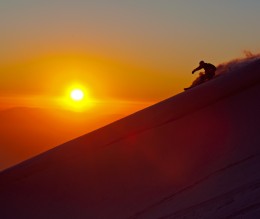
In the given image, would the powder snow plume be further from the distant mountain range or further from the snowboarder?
the distant mountain range

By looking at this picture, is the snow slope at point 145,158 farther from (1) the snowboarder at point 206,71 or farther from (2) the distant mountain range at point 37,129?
(2) the distant mountain range at point 37,129

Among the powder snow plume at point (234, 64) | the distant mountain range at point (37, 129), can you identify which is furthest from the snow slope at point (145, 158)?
the distant mountain range at point (37, 129)

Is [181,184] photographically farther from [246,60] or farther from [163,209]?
[246,60]

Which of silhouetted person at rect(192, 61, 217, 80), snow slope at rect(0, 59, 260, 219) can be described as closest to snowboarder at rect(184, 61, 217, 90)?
silhouetted person at rect(192, 61, 217, 80)

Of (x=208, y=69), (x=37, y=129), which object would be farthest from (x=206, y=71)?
(x=37, y=129)

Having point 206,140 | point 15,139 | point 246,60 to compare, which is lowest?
point 206,140

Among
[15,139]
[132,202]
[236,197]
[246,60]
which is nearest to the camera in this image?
[236,197]

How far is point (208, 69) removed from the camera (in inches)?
268

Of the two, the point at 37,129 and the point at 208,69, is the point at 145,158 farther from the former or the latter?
the point at 37,129

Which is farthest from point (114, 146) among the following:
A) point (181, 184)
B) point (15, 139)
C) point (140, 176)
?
point (15, 139)

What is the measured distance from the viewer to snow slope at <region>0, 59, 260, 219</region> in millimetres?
4922

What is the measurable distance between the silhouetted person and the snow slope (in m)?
1.39

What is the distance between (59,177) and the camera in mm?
5129

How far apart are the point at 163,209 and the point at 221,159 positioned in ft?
2.41
